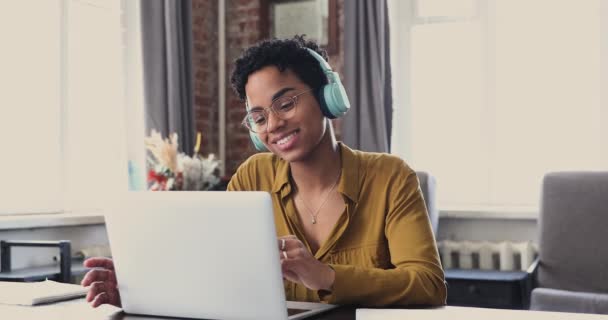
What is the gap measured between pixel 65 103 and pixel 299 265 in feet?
9.40

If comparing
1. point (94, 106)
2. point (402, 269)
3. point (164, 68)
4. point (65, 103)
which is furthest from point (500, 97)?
point (402, 269)

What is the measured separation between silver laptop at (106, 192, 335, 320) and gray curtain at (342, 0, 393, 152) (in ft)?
9.61

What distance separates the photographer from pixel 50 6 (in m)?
3.90

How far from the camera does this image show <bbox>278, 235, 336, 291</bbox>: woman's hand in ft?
4.50

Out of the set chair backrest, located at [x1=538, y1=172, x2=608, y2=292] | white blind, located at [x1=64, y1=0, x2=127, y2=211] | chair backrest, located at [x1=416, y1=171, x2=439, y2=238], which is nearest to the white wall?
chair backrest, located at [x1=416, y1=171, x2=439, y2=238]

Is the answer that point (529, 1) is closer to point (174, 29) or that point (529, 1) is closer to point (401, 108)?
point (401, 108)

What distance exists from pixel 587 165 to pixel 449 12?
3.86 feet

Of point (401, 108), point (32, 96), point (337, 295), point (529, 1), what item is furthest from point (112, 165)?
point (337, 295)

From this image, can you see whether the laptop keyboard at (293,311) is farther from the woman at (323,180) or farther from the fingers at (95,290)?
the fingers at (95,290)

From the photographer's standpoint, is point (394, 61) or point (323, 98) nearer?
point (323, 98)

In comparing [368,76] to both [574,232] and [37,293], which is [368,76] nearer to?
[574,232]

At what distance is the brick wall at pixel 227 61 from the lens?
16.0 ft

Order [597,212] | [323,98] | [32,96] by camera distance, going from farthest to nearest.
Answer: [32,96]
[597,212]
[323,98]

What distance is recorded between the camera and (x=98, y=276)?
153 centimetres
